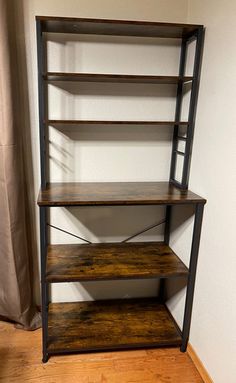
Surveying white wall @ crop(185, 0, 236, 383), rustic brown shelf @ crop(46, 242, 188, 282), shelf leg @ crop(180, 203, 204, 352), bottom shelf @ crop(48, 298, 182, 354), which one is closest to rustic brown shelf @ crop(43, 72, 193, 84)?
white wall @ crop(185, 0, 236, 383)

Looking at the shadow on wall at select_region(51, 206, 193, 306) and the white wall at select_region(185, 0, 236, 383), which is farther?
the shadow on wall at select_region(51, 206, 193, 306)

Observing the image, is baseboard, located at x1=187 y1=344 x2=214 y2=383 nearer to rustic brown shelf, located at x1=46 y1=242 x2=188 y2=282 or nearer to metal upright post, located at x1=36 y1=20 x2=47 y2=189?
rustic brown shelf, located at x1=46 y1=242 x2=188 y2=282

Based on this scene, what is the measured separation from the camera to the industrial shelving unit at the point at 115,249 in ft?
5.41

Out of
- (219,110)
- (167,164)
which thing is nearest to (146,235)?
(167,164)

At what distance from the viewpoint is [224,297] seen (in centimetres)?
149

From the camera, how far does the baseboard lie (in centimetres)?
166

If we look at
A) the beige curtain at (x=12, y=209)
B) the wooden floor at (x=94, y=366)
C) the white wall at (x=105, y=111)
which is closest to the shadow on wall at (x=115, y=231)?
the white wall at (x=105, y=111)

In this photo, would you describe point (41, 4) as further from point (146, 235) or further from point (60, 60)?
point (146, 235)

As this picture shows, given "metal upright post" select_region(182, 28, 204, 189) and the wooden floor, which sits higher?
"metal upright post" select_region(182, 28, 204, 189)

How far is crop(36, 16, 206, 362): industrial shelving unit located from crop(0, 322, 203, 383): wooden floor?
0.06m

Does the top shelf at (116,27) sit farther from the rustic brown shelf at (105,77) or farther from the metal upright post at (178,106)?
the rustic brown shelf at (105,77)

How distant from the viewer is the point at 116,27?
1.67m

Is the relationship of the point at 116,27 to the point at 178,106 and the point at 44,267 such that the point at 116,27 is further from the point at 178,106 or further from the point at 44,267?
the point at 44,267

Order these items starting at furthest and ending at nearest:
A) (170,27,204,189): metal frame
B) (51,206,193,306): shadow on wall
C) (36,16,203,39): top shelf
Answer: (51,206,193,306): shadow on wall → (170,27,204,189): metal frame → (36,16,203,39): top shelf
